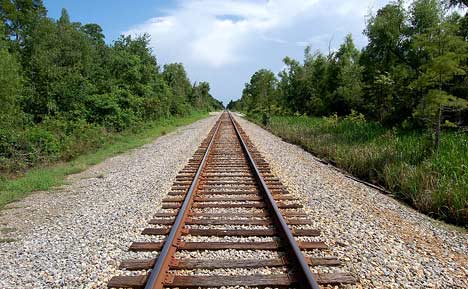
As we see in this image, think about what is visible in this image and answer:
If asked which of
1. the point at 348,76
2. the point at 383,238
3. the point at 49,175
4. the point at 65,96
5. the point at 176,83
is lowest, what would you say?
the point at 383,238

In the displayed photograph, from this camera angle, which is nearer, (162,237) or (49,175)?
(162,237)

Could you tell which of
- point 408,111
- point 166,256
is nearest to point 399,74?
point 408,111

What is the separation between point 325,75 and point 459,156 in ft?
93.2

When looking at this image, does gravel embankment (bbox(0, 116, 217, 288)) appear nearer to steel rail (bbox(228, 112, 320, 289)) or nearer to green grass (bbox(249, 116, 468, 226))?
steel rail (bbox(228, 112, 320, 289))

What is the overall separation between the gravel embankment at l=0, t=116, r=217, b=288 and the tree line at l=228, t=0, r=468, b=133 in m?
6.97

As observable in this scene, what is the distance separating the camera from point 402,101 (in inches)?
609

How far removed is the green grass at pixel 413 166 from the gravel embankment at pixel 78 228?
490 centimetres

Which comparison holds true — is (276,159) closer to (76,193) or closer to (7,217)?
(76,193)

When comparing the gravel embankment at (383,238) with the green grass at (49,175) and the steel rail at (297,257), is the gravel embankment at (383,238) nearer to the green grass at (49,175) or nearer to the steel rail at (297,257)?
the steel rail at (297,257)

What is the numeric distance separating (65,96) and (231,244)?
1950 centimetres

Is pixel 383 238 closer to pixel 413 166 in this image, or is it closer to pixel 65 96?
pixel 413 166

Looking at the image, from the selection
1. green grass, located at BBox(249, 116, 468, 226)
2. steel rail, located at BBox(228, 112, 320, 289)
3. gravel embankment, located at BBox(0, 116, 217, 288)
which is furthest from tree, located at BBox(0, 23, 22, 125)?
steel rail, located at BBox(228, 112, 320, 289)

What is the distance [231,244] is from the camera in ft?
14.7

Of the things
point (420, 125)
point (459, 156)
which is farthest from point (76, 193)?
point (420, 125)
